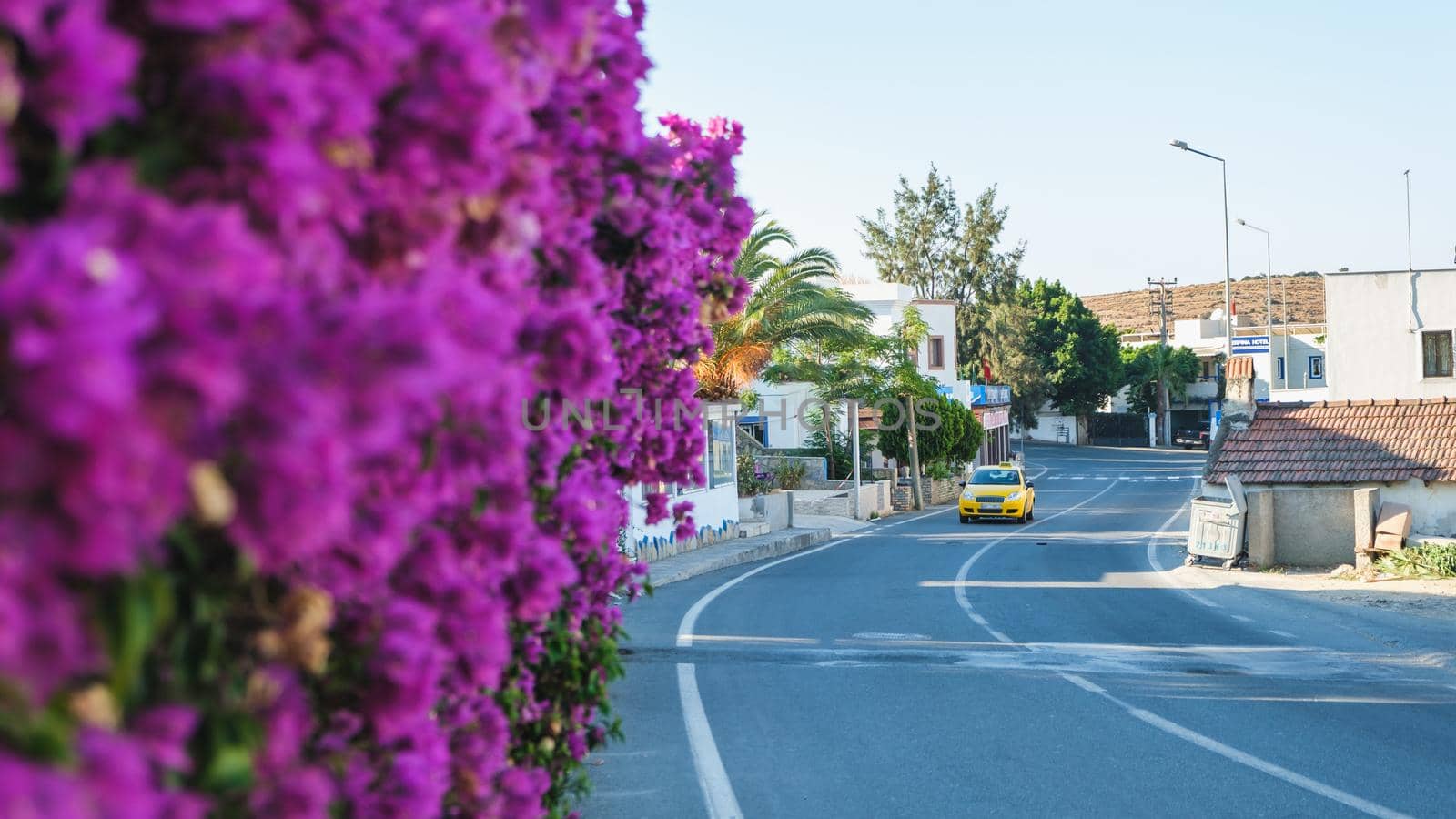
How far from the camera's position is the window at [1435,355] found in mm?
31266

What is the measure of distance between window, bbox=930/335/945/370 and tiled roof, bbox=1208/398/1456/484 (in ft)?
124

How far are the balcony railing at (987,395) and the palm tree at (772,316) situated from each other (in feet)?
103

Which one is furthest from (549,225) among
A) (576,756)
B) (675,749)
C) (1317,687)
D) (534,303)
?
(1317,687)

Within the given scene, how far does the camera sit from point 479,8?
212 cm

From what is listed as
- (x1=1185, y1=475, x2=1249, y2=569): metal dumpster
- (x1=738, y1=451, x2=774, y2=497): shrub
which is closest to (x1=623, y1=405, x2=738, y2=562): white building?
(x1=738, y1=451, x2=774, y2=497): shrub

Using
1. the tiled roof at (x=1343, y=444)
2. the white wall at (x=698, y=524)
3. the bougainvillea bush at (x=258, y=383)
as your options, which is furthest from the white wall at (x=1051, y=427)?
the bougainvillea bush at (x=258, y=383)

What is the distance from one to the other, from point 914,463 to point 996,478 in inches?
304

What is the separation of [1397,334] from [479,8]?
33.4 m

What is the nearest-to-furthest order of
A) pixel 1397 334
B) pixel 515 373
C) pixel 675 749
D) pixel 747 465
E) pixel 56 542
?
1. pixel 56 542
2. pixel 515 373
3. pixel 675 749
4. pixel 1397 334
5. pixel 747 465

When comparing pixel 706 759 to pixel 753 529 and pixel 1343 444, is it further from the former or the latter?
pixel 753 529

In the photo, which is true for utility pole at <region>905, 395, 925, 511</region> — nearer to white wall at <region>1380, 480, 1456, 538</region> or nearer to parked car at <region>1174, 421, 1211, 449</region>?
white wall at <region>1380, 480, 1456, 538</region>

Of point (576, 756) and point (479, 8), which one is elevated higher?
point (479, 8)

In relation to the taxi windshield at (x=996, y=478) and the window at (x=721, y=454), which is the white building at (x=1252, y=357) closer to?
the taxi windshield at (x=996, y=478)

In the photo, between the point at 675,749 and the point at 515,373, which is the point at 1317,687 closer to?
the point at 675,749
